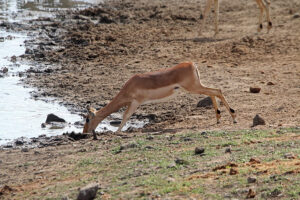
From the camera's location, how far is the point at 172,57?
15.7m

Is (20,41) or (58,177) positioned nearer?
(58,177)

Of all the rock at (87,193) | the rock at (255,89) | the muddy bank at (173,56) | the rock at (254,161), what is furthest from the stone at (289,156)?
the rock at (255,89)

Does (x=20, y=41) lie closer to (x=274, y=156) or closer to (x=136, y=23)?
(x=136, y=23)

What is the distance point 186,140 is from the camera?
901 centimetres

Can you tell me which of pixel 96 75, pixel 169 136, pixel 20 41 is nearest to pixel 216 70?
pixel 96 75

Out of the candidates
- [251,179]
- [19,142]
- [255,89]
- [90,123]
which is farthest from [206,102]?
[251,179]

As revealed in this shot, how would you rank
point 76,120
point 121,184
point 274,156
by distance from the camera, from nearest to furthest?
point 121,184
point 274,156
point 76,120

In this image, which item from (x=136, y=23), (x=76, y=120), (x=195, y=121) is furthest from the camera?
(x=136, y=23)

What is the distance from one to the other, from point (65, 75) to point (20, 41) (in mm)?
3960

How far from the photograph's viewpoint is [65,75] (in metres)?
14.7

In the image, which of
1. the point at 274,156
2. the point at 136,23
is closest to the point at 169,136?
the point at 274,156

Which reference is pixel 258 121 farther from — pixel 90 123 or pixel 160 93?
pixel 90 123

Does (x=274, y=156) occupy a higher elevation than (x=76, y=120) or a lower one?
higher

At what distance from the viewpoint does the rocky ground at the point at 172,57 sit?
1117 cm
